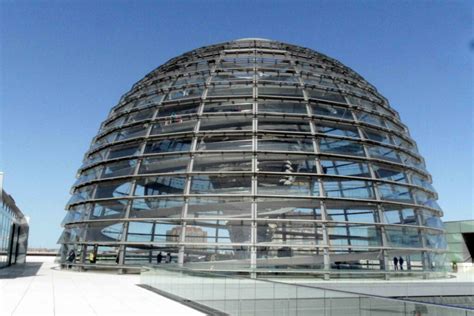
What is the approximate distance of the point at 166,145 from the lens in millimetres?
22719

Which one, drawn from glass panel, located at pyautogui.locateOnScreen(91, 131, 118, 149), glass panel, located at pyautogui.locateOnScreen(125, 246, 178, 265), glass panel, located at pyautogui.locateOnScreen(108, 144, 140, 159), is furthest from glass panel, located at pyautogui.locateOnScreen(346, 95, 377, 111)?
glass panel, located at pyautogui.locateOnScreen(91, 131, 118, 149)

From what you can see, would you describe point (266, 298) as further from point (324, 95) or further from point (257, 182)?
point (324, 95)

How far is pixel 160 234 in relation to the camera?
20297 mm

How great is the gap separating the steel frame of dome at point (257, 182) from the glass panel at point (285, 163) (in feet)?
0.17

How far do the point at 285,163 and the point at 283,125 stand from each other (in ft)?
7.36

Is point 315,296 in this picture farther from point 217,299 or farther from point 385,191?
point 385,191

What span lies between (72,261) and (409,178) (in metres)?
17.8

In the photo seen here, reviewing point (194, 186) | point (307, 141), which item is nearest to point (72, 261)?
point (194, 186)

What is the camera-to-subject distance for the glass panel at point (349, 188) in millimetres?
20750

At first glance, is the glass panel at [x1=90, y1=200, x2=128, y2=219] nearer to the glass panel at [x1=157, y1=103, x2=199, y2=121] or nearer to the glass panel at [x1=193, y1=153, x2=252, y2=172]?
the glass panel at [x1=193, y1=153, x2=252, y2=172]

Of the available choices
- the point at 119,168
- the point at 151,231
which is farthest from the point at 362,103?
the point at 119,168

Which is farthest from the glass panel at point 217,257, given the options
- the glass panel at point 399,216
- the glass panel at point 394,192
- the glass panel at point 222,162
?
the glass panel at point 394,192

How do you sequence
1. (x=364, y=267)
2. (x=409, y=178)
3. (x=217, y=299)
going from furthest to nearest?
(x=409, y=178) < (x=364, y=267) < (x=217, y=299)

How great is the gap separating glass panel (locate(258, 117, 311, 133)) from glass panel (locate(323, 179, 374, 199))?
354cm
